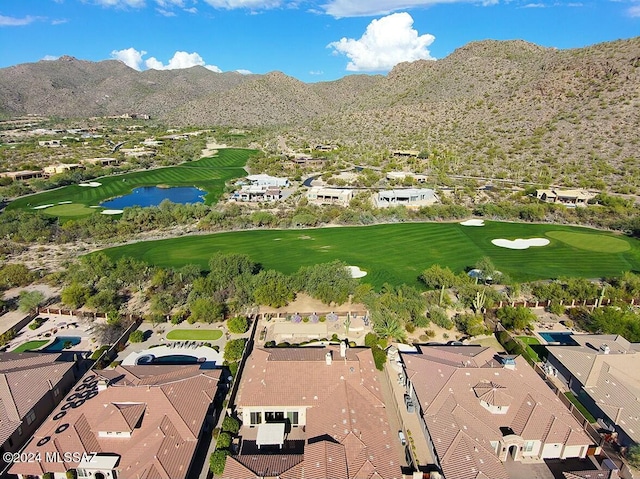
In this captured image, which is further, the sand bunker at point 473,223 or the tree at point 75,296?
the sand bunker at point 473,223

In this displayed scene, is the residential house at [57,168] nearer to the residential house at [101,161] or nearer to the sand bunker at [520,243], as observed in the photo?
the residential house at [101,161]

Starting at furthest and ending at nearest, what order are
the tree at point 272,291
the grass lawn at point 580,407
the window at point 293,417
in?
1. the tree at point 272,291
2. the grass lawn at point 580,407
3. the window at point 293,417

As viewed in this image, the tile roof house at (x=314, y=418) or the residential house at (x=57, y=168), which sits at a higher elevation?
the residential house at (x=57, y=168)

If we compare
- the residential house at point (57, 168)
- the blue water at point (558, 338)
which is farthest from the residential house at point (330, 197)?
the residential house at point (57, 168)

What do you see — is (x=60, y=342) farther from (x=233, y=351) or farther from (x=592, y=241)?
(x=592, y=241)

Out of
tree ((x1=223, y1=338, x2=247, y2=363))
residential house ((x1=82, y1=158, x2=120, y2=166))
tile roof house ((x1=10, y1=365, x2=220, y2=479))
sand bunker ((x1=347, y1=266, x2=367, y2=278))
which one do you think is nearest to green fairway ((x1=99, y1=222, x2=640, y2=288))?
sand bunker ((x1=347, y1=266, x2=367, y2=278))

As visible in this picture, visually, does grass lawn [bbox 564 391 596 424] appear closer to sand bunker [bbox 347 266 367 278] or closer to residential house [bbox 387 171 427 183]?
sand bunker [bbox 347 266 367 278]

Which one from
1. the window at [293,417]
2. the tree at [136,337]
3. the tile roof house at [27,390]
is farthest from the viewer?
the tree at [136,337]
